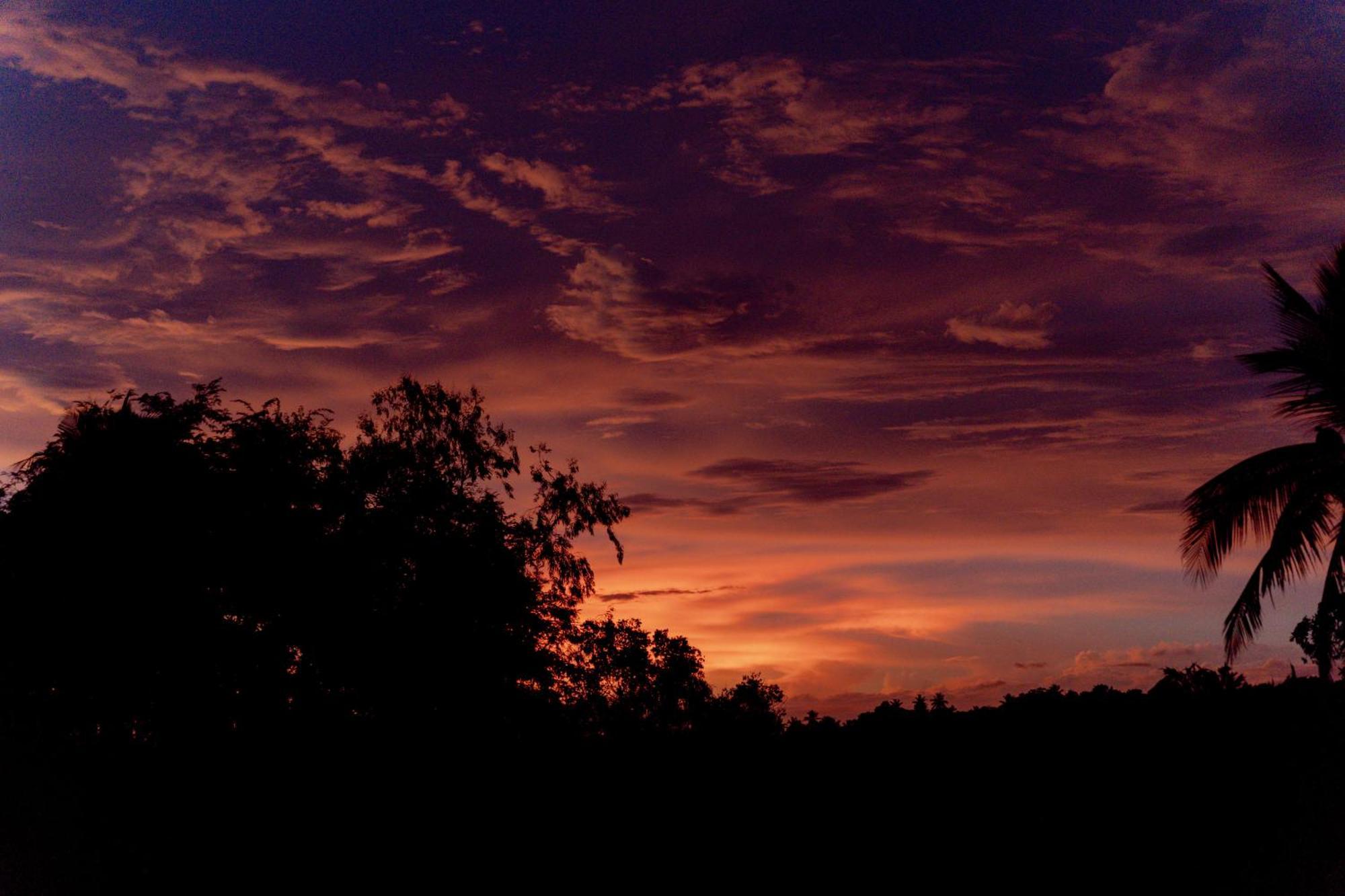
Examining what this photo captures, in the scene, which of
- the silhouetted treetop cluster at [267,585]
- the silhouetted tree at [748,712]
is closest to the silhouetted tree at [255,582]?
the silhouetted treetop cluster at [267,585]

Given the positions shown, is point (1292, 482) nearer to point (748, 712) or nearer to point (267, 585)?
point (748, 712)

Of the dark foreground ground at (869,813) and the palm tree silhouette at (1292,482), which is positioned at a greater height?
the palm tree silhouette at (1292,482)

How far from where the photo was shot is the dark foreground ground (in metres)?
5.81

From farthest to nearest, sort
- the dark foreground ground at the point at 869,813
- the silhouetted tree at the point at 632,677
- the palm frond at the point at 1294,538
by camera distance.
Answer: the silhouetted tree at the point at 632,677
the palm frond at the point at 1294,538
the dark foreground ground at the point at 869,813

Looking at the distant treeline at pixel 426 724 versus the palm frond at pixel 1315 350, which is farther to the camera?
the palm frond at pixel 1315 350

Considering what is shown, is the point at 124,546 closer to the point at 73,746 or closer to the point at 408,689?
the point at 73,746

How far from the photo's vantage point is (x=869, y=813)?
6852 millimetres

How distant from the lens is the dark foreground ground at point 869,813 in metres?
5.81

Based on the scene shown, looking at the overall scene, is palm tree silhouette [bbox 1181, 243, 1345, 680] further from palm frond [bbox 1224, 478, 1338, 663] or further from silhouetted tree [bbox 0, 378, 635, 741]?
silhouetted tree [bbox 0, 378, 635, 741]

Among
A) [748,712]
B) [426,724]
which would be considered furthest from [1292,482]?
[426,724]

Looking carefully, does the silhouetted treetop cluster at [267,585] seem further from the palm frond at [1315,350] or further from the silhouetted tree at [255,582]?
the palm frond at [1315,350]

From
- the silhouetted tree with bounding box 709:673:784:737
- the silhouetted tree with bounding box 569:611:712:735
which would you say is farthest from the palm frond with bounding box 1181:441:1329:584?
the silhouetted tree with bounding box 569:611:712:735

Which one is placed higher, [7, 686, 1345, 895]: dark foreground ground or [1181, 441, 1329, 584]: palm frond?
[1181, 441, 1329, 584]: palm frond

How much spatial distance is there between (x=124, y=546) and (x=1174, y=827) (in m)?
19.8
